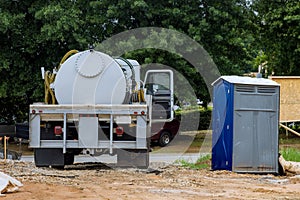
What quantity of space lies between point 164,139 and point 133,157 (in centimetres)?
1364

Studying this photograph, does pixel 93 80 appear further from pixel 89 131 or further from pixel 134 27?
pixel 134 27

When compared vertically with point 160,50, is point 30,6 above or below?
→ above

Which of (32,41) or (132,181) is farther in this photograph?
(32,41)

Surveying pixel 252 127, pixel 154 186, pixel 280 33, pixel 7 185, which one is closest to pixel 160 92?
pixel 252 127

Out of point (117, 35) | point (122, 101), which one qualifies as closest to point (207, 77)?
point (117, 35)

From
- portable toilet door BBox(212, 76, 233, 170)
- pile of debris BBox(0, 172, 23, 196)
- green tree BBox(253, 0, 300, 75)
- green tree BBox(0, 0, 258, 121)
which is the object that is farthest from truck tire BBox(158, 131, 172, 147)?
pile of debris BBox(0, 172, 23, 196)

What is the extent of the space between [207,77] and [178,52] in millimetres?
2428

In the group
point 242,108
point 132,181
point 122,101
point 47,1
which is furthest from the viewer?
point 47,1

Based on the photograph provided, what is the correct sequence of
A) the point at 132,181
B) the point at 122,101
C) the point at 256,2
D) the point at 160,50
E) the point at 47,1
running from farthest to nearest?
the point at 256,2 < the point at 47,1 < the point at 160,50 < the point at 122,101 < the point at 132,181

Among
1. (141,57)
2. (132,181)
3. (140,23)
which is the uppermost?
(140,23)

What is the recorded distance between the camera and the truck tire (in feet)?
88.9

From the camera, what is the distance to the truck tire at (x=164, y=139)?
2709 cm

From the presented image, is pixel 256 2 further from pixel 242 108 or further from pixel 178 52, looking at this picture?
pixel 242 108

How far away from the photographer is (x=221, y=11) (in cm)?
2769
